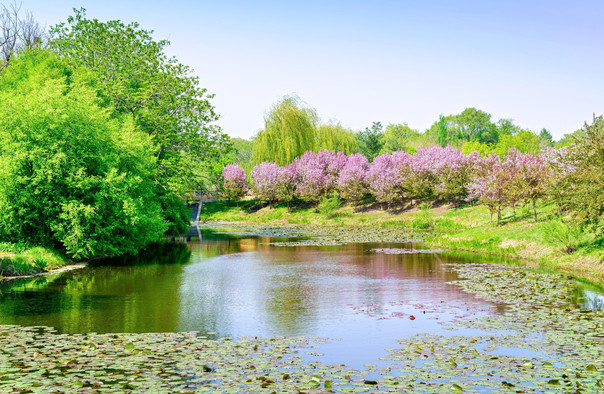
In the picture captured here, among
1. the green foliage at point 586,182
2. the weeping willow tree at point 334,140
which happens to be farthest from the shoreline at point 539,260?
the weeping willow tree at point 334,140

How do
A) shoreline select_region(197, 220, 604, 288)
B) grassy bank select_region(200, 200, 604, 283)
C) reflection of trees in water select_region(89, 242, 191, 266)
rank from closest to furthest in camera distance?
1. shoreline select_region(197, 220, 604, 288)
2. grassy bank select_region(200, 200, 604, 283)
3. reflection of trees in water select_region(89, 242, 191, 266)

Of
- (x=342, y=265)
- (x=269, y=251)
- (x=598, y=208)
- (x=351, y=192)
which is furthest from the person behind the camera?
(x=351, y=192)

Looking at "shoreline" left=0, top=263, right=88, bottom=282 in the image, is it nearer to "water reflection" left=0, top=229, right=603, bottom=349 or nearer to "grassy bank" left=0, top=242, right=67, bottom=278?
"grassy bank" left=0, top=242, right=67, bottom=278

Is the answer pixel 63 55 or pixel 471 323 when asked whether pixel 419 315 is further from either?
pixel 63 55

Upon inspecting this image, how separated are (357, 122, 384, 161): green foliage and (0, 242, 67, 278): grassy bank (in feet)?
219

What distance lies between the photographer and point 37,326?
49.0 feet

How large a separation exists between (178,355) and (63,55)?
4022cm

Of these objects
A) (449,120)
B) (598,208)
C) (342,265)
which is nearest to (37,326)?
(342,265)

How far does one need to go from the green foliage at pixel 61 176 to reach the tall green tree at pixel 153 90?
38.2 feet

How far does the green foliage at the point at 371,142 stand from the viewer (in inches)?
3553

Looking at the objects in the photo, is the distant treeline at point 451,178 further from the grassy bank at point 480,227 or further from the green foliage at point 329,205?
the green foliage at point 329,205

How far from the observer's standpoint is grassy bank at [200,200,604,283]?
2619 cm

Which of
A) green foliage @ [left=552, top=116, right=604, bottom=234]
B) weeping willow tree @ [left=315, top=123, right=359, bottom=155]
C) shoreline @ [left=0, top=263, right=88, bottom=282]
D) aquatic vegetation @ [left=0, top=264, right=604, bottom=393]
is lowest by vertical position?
aquatic vegetation @ [left=0, top=264, right=604, bottom=393]

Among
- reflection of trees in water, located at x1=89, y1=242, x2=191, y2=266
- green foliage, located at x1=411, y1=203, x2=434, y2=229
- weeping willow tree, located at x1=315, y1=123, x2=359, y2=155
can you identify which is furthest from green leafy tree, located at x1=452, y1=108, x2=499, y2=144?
reflection of trees in water, located at x1=89, y1=242, x2=191, y2=266
